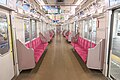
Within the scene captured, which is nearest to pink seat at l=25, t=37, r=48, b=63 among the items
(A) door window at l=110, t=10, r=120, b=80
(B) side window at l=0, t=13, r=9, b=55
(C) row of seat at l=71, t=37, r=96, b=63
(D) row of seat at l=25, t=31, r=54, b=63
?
(D) row of seat at l=25, t=31, r=54, b=63

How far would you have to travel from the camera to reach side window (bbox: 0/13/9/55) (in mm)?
2760

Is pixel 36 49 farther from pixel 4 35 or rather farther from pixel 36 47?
pixel 4 35

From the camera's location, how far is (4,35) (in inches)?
115

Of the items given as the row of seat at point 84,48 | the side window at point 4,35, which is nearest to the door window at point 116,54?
the row of seat at point 84,48

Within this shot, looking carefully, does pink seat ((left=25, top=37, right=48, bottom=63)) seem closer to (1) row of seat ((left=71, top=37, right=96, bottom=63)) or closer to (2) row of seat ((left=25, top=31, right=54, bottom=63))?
(2) row of seat ((left=25, top=31, right=54, bottom=63))

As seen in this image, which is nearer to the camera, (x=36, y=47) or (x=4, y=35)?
(x=4, y=35)

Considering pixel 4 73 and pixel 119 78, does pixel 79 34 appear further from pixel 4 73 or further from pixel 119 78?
pixel 4 73

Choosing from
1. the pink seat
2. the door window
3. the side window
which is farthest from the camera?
the pink seat

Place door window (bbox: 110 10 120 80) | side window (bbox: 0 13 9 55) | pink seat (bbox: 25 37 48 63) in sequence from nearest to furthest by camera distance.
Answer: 1. side window (bbox: 0 13 9 55)
2. door window (bbox: 110 10 120 80)
3. pink seat (bbox: 25 37 48 63)

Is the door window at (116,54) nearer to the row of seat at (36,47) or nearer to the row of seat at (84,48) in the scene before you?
the row of seat at (84,48)

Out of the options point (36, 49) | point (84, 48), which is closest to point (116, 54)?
point (84, 48)

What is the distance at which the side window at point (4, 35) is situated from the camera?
276 cm

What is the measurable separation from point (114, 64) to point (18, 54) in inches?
131

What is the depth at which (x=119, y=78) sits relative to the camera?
3.31m
